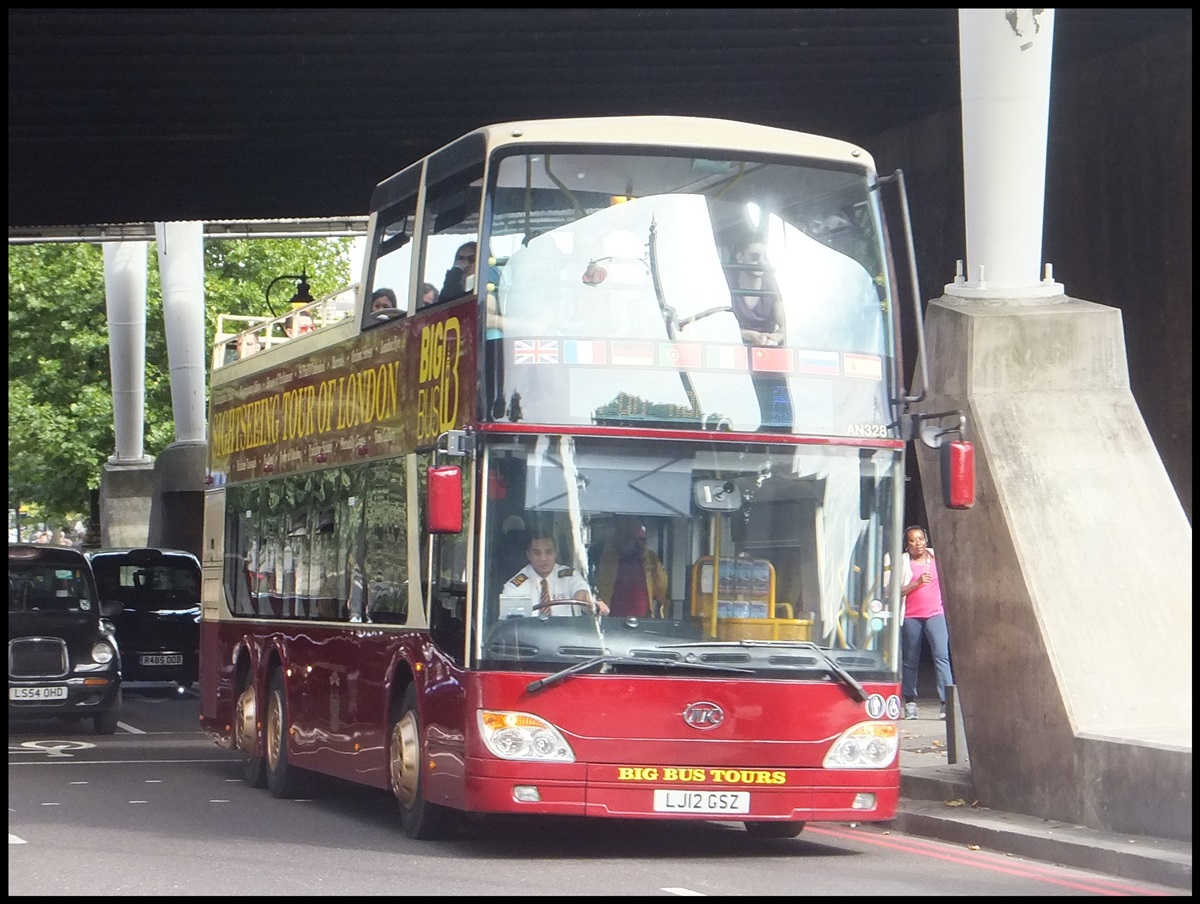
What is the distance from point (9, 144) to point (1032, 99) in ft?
53.8

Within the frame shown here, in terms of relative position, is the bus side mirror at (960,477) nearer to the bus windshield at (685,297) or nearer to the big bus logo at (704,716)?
the bus windshield at (685,297)

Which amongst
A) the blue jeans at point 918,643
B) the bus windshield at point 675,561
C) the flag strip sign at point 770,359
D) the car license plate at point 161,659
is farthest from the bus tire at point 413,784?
the car license plate at point 161,659

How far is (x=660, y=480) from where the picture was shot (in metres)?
11.2

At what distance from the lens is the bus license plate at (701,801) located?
1109 centimetres

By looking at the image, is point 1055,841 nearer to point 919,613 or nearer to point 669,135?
point 669,135

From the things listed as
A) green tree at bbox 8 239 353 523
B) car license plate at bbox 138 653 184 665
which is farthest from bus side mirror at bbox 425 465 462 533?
green tree at bbox 8 239 353 523

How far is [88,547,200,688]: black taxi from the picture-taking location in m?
28.4

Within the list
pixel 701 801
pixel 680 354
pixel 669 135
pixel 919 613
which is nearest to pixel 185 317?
pixel 919 613

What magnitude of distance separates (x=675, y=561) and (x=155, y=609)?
61.6 ft

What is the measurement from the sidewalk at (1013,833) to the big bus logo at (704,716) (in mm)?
1942

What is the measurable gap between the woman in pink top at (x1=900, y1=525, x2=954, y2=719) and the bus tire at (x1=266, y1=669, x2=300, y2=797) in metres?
6.62

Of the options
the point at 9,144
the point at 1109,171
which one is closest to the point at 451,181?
the point at 1109,171

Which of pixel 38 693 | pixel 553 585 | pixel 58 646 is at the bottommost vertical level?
pixel 38 693

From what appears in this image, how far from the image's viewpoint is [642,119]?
1188 cm
